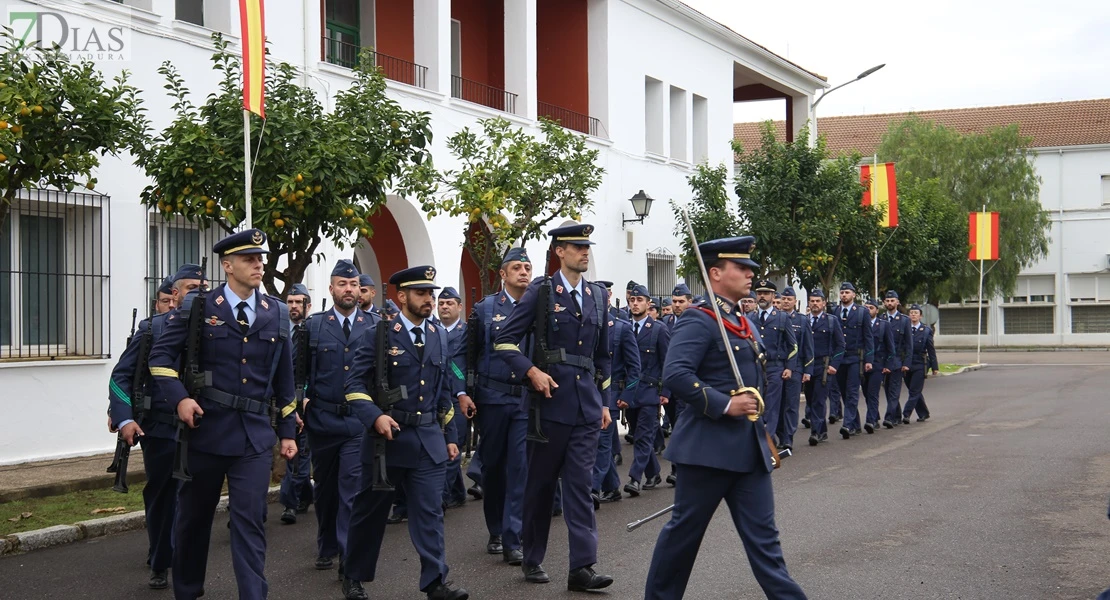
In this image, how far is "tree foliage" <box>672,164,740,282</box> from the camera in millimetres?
26484

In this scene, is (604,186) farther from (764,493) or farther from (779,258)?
(764,493)

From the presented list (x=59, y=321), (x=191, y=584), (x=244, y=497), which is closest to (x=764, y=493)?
(x=244, y=497)

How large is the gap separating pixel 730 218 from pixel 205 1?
1364 centimetres

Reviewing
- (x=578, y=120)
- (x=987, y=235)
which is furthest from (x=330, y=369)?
(x=987, y=235)

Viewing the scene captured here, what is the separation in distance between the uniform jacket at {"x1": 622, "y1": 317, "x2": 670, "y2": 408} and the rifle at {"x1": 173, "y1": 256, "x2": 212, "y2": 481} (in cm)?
595

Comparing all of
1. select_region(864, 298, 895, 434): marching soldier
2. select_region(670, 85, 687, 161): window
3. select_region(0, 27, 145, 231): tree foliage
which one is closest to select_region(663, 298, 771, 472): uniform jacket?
select_region(0, 27, 145, 231): tree foliage

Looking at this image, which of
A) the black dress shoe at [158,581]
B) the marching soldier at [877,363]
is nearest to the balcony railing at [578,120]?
the marching soldier at [877,363]

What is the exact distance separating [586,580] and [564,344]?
1502 millimetres

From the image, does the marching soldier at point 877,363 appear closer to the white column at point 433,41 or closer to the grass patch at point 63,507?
the white column at point 433,41

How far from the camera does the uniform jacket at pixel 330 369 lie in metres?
8.43

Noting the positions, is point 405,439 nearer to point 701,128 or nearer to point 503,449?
point 503,449

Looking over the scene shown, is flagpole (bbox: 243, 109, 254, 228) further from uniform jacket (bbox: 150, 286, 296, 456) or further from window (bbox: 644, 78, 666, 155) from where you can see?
window (bbox: 644, 78, 666, 155)

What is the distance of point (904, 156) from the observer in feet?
180

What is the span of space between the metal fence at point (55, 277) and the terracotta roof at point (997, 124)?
46.4 meters
